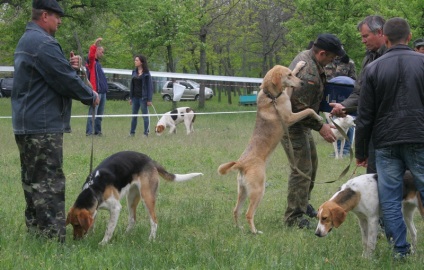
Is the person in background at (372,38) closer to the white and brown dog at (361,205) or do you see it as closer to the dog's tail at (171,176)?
the white and brown dog at (361,205)

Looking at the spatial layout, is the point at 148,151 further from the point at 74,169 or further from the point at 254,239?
the point at 254,239

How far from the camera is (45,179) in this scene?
18.2ft

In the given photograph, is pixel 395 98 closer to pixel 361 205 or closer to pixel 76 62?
pixel 361 205

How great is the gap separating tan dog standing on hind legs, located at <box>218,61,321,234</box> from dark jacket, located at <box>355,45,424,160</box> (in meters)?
1.63

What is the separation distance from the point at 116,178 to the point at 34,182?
92cm

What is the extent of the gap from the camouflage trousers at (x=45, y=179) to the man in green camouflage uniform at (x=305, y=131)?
102 inches

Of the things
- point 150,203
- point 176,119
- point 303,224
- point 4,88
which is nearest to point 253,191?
point 303,224

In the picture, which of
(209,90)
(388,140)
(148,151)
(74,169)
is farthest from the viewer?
(209,90)

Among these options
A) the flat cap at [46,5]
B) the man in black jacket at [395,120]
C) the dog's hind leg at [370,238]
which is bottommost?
the dog's hind leg at [370,238]

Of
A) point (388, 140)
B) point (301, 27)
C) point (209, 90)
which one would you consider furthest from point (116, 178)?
point (209, 90)

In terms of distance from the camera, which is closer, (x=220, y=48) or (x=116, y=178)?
(x=116, y=178)

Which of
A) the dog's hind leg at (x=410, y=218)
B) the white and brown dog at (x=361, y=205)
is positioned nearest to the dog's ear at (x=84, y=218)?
the white and brown dog at (x=361, y=205)

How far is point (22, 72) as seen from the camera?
548 centimetres

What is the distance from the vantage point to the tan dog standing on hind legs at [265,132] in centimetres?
678
